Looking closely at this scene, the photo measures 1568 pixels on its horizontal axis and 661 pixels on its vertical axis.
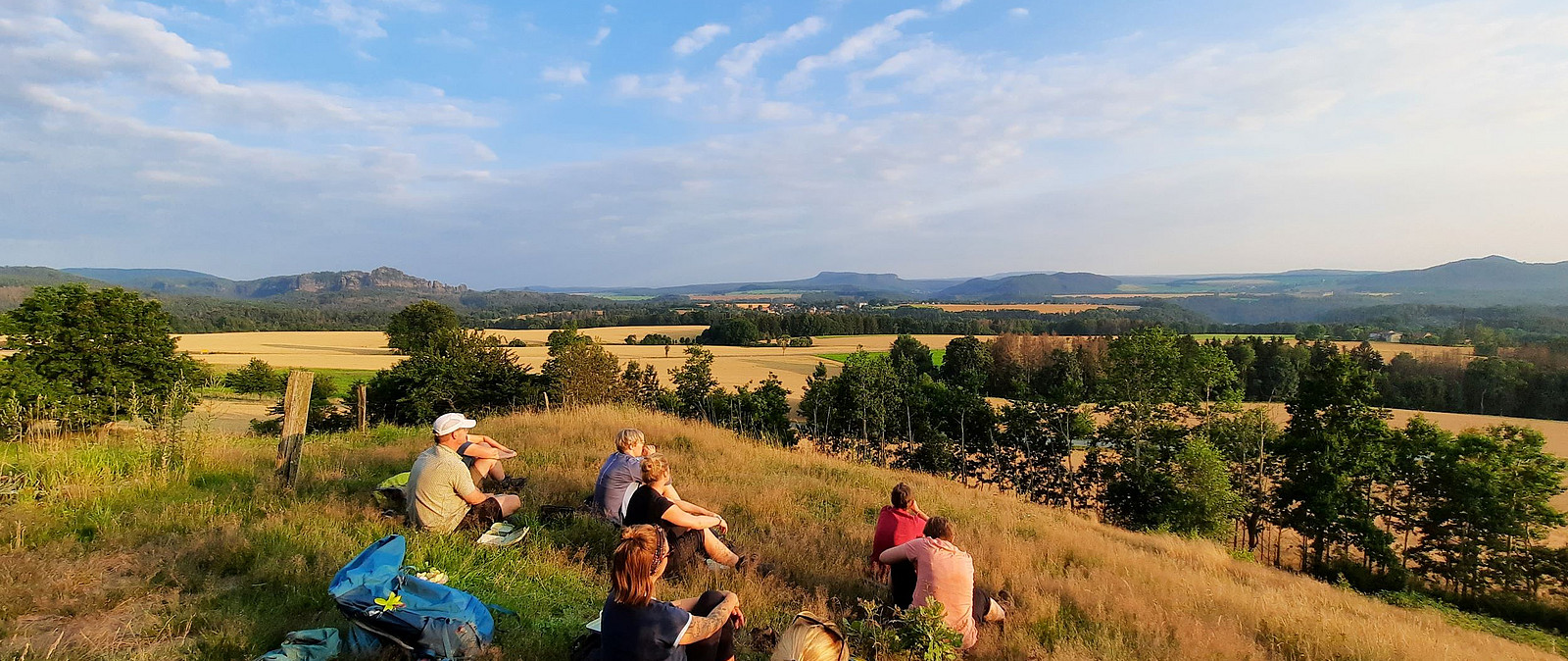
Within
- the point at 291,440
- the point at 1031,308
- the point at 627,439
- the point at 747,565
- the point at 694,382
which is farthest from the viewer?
the point at 1031,308

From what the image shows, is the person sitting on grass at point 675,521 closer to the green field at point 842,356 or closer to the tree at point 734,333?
the green field at point 842,356

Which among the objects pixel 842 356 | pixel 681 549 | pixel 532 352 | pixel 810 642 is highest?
pixel 810 642

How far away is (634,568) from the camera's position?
335 cm

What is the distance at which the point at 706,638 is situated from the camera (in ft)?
12.3

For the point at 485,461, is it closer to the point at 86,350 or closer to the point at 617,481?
the point at 617,481

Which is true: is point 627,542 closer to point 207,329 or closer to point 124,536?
point 124,536

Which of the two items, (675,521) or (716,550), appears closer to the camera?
(675,521)

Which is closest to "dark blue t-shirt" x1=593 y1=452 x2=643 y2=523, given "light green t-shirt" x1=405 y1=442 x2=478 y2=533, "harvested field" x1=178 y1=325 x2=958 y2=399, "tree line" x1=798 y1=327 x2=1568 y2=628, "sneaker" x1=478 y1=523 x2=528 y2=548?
"sneaker" x1=478 y1=523 x2=528 y2=548

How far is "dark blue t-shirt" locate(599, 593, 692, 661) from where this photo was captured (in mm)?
3389

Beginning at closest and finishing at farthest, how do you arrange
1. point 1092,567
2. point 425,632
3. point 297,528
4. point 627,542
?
point 627,542 → point 425,632 → point 297,528 → point 1092,567

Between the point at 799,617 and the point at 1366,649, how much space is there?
5.06 meters

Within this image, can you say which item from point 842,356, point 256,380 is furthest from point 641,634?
point 842,356

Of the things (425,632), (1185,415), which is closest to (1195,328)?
(1185,415)

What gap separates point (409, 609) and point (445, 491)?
2.18 metres
